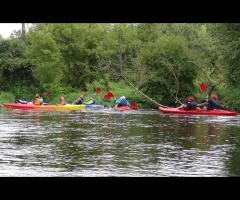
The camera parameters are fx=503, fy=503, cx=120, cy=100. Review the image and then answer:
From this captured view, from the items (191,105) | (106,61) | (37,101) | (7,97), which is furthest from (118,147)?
(7,97)

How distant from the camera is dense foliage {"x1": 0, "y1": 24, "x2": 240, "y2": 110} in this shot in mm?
31922

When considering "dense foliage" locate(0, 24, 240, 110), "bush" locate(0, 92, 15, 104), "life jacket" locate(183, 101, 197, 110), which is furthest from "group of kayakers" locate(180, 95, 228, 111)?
"bush" locate(0, 92, 15, 104)

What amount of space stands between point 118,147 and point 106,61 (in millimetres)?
23058

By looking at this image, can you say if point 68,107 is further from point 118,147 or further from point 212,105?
point 118,147

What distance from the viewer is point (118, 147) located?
1354cm

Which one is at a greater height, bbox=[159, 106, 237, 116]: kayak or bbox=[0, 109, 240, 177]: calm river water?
bbox=[159, 106, 237, 116]: kayak

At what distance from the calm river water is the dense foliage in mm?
10418

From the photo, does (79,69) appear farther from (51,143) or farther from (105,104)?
(51,143)

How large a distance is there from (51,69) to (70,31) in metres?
3.24

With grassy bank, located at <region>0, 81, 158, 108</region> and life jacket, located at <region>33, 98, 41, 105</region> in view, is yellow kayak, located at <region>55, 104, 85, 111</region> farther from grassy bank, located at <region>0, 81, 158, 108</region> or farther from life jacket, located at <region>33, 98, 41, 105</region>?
grassy bank, located at <region>0, 81, 158, 108</region>

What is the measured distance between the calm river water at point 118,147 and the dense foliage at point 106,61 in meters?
10.4

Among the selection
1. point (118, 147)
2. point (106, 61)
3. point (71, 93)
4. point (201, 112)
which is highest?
point (106, 61)
